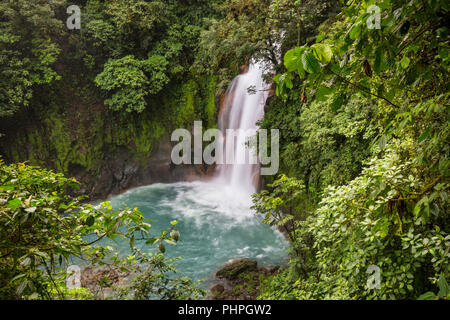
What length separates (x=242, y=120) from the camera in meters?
9.61

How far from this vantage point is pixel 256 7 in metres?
6.64

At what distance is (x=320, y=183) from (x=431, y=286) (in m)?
3.59

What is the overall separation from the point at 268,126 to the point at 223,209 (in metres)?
3.60

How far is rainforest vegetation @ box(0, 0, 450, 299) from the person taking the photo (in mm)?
1513

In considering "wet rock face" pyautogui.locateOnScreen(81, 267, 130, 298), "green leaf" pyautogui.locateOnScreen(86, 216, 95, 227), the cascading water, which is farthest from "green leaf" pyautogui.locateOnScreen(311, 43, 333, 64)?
"wet rock face" pyautogui.locateOnScreen(81, 267, 130, 298)

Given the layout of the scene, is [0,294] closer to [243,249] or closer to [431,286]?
[431,286]

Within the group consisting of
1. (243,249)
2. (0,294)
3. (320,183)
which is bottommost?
(243,249)

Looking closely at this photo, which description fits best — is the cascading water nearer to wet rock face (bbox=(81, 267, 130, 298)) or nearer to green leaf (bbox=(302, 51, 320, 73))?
wet rock face (bbox=(81, 267, 130, 298))

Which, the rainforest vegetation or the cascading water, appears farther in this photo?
the cascading water

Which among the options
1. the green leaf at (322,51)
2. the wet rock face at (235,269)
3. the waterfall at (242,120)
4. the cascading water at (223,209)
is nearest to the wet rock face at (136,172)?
the cascading water at (223,209)

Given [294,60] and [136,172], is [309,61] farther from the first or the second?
[136,172]

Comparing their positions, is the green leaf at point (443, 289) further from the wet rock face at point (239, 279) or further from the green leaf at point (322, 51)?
the wet rock face at point (239, 279)

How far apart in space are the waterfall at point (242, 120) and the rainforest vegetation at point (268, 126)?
59 centimetres

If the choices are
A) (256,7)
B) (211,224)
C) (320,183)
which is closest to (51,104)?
(211,224)
